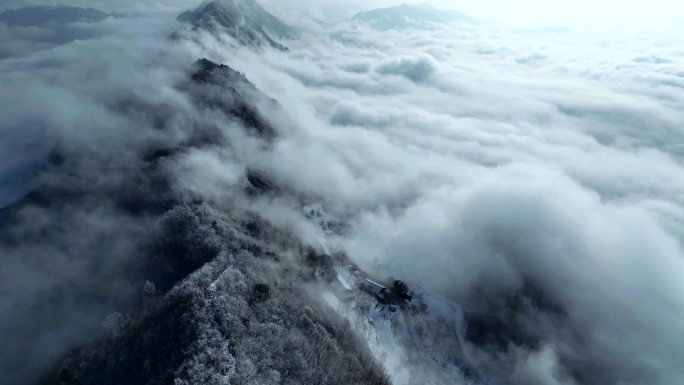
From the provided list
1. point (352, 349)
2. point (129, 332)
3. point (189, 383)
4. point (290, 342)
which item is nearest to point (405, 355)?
point (352, 349)

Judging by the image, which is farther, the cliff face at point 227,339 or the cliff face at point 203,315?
the cliff face at point 203,315

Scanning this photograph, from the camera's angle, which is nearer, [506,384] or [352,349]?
[352,349]

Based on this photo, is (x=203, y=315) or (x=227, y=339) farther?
(x=203, y=315)

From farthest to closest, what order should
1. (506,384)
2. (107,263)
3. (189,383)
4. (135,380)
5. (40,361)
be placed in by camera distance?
1. (107,263)
2. (506,384)
3. (40,361)
4. (135,380)
5. (189,383)

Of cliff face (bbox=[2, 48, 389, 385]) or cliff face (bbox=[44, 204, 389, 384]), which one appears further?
cliff face (bbox=[2, 48, 389, 385])

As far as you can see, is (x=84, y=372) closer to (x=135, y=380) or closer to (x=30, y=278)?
(x=135, y=380)

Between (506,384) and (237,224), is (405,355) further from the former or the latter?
(237,224)

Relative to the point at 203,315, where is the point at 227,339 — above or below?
below

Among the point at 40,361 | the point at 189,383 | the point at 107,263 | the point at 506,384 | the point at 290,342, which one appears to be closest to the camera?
the point at 189,383

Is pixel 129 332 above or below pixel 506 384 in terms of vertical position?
above

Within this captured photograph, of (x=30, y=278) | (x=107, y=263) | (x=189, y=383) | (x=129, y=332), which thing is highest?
(x=189, y=383)

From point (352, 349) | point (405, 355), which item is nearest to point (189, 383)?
point (352, 349)
